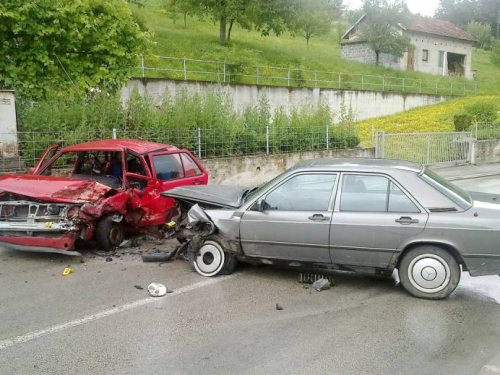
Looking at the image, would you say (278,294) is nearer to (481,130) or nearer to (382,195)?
(382,195)

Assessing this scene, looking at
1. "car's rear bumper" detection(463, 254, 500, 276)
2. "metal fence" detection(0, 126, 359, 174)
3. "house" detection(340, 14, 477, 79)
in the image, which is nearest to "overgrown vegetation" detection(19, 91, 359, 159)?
"metal fence" detection(0, 126, 359, 174)

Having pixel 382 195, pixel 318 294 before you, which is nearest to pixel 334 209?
pixel 382 195

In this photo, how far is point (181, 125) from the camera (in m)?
13.8

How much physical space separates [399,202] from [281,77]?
899 inches

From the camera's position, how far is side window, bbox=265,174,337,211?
5867 mm

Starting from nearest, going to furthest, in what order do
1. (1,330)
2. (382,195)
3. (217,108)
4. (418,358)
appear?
(418,358), (1,330), (382,195), (217,108)

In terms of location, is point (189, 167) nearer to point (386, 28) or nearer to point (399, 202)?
point (399, 202)

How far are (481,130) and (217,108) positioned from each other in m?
14.0

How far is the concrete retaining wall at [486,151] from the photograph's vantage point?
2130 cm

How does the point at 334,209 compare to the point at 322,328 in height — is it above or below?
above

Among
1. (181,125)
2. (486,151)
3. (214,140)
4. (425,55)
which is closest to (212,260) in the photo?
(181,125)

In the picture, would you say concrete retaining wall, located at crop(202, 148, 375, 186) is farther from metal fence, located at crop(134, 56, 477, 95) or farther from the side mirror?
the side mirror

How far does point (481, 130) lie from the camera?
888 inches

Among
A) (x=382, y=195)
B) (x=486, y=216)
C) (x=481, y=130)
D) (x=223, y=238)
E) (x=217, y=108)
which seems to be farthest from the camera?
(x=481, y=130)
